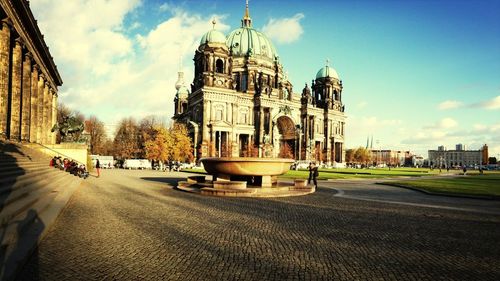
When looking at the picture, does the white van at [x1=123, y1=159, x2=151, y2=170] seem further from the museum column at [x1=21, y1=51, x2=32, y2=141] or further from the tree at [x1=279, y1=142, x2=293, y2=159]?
the tree at [x1=279, y1=142, x2=293, y2=159]

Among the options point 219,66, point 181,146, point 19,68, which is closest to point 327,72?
point 219,66

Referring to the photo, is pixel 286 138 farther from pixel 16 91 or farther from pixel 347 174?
pixel 16 91

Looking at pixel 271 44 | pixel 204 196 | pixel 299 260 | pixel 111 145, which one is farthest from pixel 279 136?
pixel 299 260

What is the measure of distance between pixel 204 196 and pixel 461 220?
12.6 metres

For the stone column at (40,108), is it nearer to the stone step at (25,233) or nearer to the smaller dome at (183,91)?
the stone step at (25,233)

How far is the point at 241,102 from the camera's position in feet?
272

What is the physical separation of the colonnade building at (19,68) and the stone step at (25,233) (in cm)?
1371

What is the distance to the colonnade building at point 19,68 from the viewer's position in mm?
22312

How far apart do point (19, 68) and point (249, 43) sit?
7277 centimetres

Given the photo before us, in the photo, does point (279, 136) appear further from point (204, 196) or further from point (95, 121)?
point (204, 196)

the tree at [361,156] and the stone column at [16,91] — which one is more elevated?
the stone column at [16,91]

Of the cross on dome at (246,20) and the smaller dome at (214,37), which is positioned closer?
the smaller dome at (214,37)

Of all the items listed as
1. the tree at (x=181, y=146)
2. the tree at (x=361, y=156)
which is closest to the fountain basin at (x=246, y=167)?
the tree at (x=181, y=146)

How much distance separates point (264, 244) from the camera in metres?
8.89
